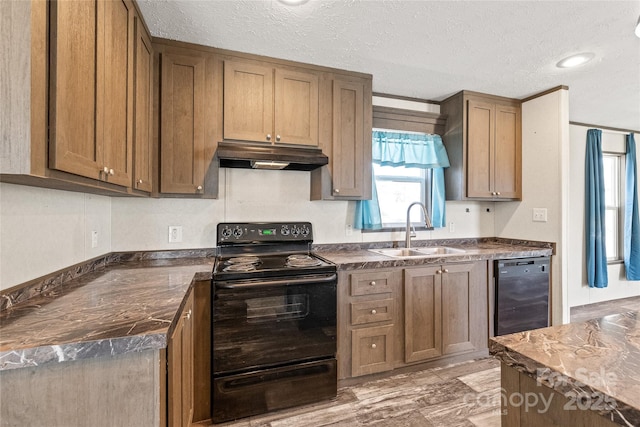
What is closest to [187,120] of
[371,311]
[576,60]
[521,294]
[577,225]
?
[371,311]

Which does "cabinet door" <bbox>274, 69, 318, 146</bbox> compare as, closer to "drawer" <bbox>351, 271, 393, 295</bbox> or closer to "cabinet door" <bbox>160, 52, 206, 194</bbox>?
"cabinet door" <bbox>160, 52, 206, 194</bbox>

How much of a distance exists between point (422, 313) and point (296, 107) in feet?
6.28

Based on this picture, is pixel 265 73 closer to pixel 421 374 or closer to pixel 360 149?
pixel 360 149

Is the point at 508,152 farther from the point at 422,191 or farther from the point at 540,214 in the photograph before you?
the point at 422,191

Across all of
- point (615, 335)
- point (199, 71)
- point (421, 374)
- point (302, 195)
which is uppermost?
point (199, 71)

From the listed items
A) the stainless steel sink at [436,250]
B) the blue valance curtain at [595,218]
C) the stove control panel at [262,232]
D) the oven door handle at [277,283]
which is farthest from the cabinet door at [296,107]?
the blue valance curtain at [595,218]

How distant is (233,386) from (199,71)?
83.1 inches

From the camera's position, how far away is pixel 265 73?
2.26m

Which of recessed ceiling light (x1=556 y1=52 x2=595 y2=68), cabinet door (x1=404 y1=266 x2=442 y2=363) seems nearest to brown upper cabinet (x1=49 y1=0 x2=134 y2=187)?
cabinet door (x1=404 y1=266 x2=442 y2=363)

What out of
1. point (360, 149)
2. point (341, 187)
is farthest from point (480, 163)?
point (341, 187)

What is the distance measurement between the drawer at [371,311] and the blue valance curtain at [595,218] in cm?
330

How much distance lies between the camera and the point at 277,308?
190 cm

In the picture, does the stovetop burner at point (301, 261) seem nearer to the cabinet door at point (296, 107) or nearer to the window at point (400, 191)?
the cabinet door at point (296, 107)

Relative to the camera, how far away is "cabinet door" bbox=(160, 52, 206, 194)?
80.9 inches
